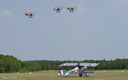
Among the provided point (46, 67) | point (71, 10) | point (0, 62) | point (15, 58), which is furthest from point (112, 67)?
point (71, 10)

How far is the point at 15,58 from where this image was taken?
147125 millimetres

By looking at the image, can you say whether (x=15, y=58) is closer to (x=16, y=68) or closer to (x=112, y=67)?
(x=16, y=68)

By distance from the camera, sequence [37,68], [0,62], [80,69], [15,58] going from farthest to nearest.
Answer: [37,68]
[15,58]
[0,62]
[80,69]

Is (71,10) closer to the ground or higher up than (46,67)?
higher up

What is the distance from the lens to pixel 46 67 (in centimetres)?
16988

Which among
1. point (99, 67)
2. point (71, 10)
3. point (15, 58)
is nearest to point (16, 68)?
point (15, 58)

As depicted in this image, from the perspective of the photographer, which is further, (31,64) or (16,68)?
(31,64)

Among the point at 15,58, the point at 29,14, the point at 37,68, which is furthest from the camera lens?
the point at 37,68

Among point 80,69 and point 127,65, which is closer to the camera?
point 80,69

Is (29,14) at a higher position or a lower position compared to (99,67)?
Result: higher

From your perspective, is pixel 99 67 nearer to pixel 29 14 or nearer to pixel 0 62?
pixel 0 62

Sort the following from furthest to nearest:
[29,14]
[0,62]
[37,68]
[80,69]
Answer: [37,68] → [0,62] → [29,14] → [80,69]

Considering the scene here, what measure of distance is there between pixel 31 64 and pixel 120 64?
173 ft

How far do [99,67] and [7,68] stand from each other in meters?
63.2
